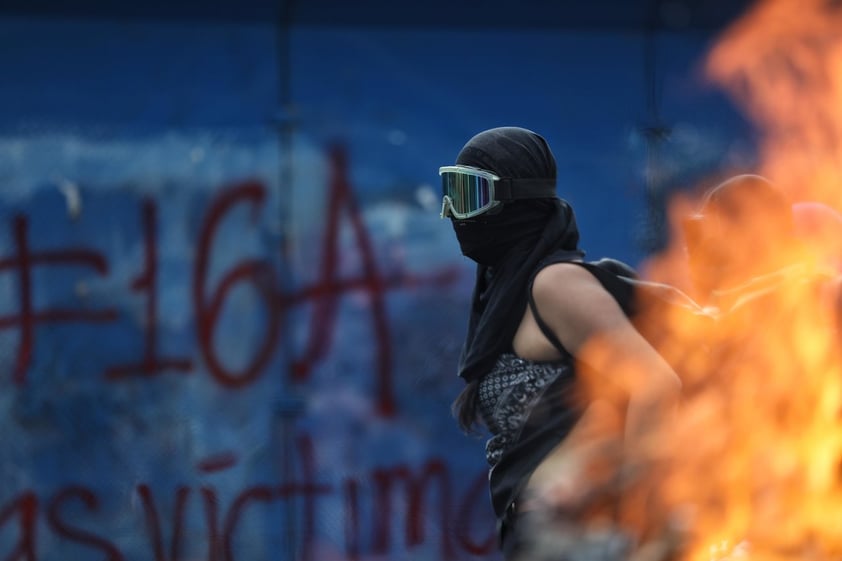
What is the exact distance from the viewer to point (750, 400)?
3.48 metres

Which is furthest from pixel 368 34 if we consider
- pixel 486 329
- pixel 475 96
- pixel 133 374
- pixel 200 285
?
pixel 486 329

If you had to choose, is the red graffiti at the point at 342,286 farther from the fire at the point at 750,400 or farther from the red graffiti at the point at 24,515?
the fire at the point at 750,400

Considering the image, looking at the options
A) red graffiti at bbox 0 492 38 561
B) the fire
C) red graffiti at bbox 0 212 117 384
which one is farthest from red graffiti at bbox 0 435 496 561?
the fire

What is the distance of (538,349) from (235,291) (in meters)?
2.70

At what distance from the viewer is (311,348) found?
5676mm

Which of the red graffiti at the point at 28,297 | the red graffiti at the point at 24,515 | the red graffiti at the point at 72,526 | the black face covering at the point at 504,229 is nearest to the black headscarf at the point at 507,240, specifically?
the black face covering at the point at 504,229

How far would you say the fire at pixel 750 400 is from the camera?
3139 mm

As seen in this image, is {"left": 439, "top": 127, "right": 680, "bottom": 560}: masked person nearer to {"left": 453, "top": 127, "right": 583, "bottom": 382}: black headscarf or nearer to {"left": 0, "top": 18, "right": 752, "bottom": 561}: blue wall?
{"left": 453, "top": 127, "right": 583, "bottom": 382}: black headscarf

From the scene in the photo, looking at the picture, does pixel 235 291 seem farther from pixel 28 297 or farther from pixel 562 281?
pixel 562 281

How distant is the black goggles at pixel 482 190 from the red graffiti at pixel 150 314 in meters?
2.48

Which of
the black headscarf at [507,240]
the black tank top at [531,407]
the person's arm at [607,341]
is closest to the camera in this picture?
the person's arm at [607,341]

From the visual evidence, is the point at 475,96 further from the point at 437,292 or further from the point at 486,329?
the point at 486,329

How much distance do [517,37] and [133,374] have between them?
220 centimetres

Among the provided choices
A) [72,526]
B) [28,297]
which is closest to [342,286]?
[28,297]
